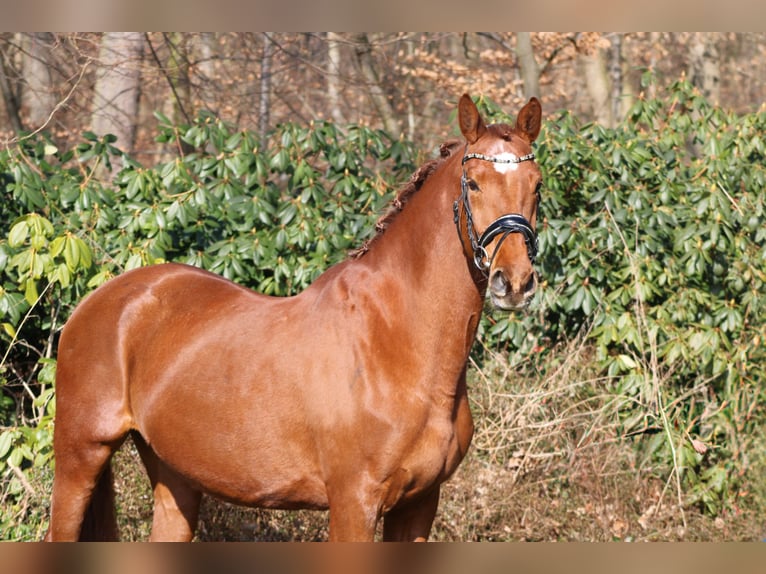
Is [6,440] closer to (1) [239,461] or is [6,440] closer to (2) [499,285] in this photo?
(1) [239,461]

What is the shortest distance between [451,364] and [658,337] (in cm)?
337

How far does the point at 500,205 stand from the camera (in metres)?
3.12

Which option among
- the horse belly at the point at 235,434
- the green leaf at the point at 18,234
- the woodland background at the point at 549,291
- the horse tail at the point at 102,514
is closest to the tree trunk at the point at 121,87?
the woodland background at the point at 549,291

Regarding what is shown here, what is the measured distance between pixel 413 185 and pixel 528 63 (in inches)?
365

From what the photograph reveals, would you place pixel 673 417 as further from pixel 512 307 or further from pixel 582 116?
pixel 582 116

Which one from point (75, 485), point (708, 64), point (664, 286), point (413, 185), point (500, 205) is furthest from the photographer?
point (708, 64)

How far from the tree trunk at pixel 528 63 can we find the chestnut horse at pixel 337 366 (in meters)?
8.94

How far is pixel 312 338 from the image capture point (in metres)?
3.57

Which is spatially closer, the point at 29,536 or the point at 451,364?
the point at 451,364

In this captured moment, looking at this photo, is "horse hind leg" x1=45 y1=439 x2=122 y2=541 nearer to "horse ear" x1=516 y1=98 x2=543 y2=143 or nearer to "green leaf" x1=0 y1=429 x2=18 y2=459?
"green leaf" x1=0 y1=429 x2=18 y2=459

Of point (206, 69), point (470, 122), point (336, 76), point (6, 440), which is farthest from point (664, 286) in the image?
point (206, 69)

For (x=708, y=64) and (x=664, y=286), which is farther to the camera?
(x=708, y=64)

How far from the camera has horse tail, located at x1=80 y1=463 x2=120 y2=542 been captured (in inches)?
168
